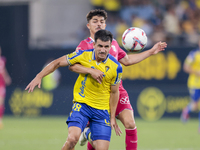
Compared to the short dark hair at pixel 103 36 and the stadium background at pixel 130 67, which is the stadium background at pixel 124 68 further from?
the short dark hair at pixel 103 36

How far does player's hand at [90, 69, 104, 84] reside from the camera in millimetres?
6062

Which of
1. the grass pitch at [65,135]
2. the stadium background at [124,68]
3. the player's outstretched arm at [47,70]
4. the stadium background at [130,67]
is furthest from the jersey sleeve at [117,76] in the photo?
the stadium background at [130,67]

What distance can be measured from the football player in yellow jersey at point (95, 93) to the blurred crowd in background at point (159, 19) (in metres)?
9.83

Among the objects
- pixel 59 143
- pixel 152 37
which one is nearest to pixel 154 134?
pixel 59 143

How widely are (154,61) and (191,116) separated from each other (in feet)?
7.71

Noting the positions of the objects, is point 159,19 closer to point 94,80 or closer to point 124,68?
point 124,68

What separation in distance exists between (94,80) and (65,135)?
5149 mm

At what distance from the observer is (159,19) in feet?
56.5

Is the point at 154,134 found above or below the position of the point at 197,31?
below

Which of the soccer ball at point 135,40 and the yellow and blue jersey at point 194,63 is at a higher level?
the soccer ball at point 135,40

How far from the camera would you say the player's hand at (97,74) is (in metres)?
6.06

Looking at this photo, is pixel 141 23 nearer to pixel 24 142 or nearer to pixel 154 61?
pixel 154 61

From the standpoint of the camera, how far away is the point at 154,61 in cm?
1521

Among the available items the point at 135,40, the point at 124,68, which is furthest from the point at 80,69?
the point at 124,68
